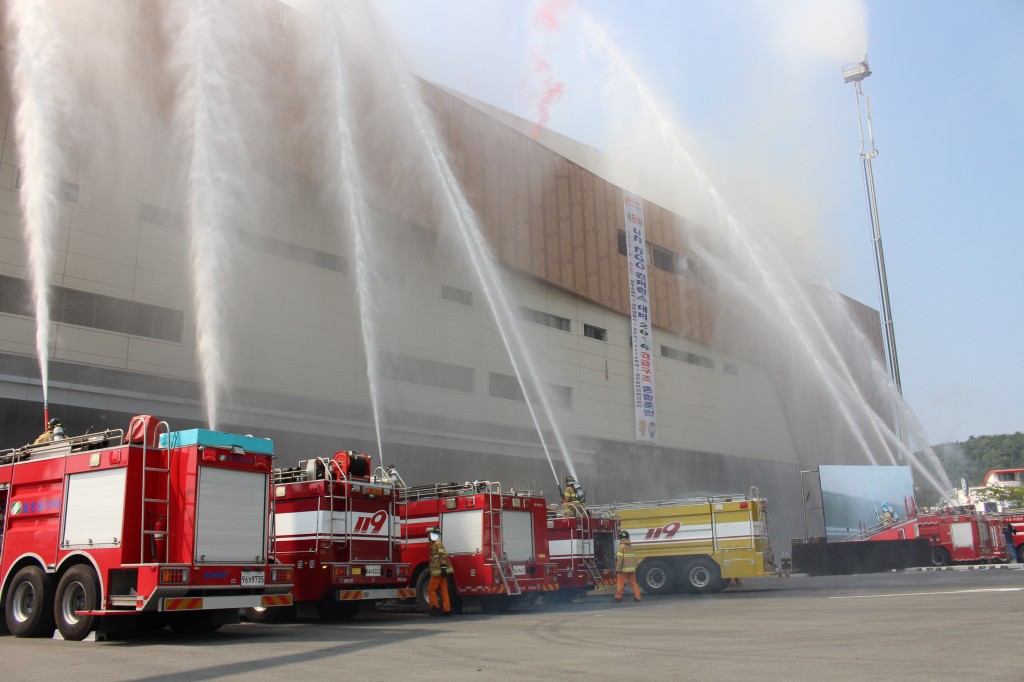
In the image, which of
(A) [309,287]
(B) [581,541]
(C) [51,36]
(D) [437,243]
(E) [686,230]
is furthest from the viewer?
(E) [686,230]

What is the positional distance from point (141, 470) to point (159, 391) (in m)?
14.8

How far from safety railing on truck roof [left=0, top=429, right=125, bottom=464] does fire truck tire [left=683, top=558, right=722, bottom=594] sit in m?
14.9

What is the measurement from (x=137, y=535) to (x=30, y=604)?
2117mm

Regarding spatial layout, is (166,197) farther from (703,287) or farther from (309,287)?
(703,287)

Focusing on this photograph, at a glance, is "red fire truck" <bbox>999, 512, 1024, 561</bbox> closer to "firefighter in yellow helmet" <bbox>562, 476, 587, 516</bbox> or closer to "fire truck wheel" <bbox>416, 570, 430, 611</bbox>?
"firefighter in yellow helmet" <bbox>562, 476, 587, 516</bbox>

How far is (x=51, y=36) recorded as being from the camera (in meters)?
16.2

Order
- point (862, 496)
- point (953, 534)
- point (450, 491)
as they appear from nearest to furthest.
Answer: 1. point (450, 491)
2. point (953, 534)
3. point (862, 496)

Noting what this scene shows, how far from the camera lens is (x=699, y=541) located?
21344 millimetres

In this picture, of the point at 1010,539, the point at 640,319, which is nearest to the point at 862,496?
the point at 1010,539

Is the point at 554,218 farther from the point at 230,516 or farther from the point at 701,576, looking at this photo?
the point at 230,516

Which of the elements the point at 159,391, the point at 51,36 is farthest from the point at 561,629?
the point at 159,391

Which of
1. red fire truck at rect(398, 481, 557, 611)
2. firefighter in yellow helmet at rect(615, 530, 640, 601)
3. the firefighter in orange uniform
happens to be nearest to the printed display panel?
firefighter in yellow helmet at rect(615, 530, 640, 601)

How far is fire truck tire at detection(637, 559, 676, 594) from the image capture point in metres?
21.7

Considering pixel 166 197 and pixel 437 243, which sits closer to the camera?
pixel 166 197
